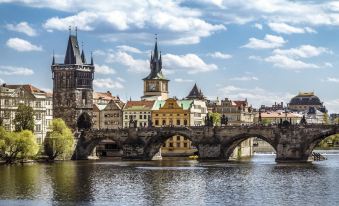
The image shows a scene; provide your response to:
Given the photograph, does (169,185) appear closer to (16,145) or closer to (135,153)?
(16,145)

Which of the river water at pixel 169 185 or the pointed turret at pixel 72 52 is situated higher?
the pointed turret at pixel 72 52

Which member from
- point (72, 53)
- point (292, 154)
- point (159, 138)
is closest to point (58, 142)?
point (159, 138)

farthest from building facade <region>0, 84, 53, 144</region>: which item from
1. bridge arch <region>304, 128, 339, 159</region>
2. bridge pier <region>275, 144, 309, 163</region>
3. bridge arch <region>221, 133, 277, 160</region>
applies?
bridge arch <region>304, 128, 339, 159</region>

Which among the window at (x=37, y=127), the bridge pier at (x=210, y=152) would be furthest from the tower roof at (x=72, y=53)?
the bridge pier at (x=210, y=152)

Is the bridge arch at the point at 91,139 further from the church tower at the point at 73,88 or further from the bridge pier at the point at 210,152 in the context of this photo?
the bridge pier at the point at 210,152

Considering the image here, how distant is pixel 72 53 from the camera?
194000 mm

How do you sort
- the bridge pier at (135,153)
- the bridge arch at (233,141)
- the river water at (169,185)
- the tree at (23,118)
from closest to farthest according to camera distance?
the river water at (169,185), the tree at (23,118), the bridge arch at (233,141), the bridge pier at (135,153)

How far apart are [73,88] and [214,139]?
4492cm

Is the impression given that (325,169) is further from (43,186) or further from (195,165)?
(43,186)

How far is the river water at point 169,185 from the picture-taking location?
86125mm

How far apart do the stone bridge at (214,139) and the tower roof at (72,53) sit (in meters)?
25.7

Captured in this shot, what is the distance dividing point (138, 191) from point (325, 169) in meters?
44.3

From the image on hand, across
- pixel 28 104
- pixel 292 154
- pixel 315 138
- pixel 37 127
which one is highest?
pixel 28 104

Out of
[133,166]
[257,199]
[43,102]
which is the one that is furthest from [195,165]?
[257,199]
